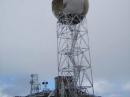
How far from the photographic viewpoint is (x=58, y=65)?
7519 centimetres

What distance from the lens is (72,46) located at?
7581cm

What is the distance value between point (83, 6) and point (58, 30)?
7.70 metres

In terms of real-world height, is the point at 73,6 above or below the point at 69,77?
above

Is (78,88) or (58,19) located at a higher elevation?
(58,19)

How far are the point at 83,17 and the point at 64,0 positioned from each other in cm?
566

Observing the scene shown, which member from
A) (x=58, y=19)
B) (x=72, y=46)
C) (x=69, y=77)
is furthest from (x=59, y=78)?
(x=58, y=19)

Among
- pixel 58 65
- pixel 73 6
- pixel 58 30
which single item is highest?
pixel 73 6

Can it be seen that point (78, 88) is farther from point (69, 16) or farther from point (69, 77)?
Result: point (69, 16)

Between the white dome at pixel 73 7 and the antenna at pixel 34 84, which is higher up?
the white dome at pixel 73 7

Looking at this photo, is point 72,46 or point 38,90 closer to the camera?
point 72,46

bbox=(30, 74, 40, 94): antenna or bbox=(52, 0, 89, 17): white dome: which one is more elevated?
bbox=(52, 0, 89, 17): white dome

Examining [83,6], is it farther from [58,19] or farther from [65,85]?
[65,85]

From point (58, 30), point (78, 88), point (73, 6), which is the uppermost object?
point (73, 6)

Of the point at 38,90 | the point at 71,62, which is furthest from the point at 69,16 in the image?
the point at 38,90
